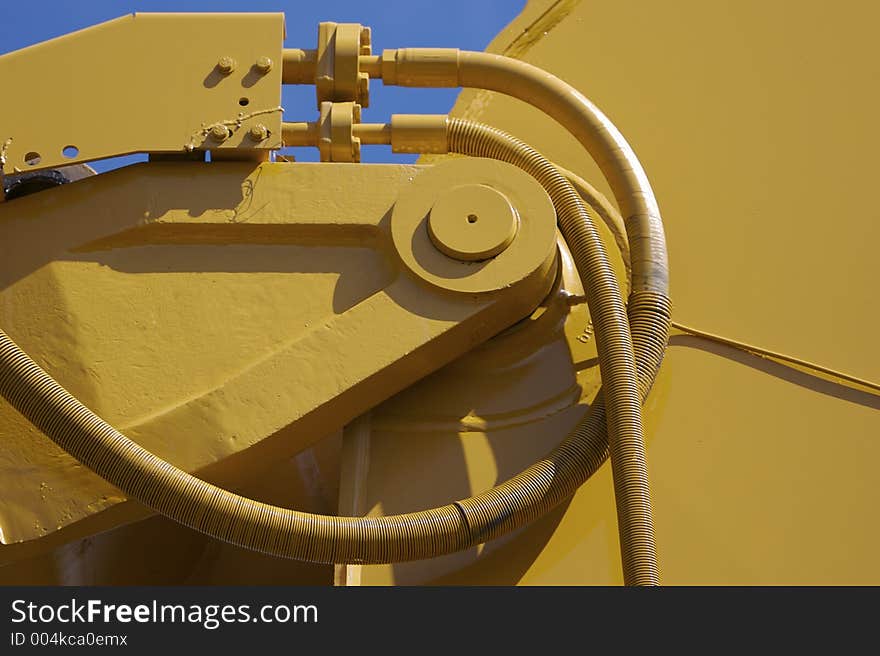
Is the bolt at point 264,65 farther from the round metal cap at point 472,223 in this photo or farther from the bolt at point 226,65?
the round metal cap at point 472,223

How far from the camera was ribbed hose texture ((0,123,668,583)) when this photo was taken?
2.18 meters

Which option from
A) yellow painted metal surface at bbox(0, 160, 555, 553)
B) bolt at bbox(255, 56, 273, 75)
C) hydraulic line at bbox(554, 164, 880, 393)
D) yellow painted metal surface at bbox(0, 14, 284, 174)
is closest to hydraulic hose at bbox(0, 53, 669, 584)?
yellow painted metal surface at bbox(0, 160, 555, 553)

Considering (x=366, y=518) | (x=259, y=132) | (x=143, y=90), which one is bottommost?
(x=366, y=518)

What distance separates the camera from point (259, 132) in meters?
2.55

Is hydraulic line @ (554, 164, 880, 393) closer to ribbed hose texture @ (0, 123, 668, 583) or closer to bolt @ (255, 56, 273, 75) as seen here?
ribbed hose texture @ (0, 123, 668, 583)

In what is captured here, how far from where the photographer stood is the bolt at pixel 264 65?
2582mm

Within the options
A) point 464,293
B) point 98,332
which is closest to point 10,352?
point 98,332

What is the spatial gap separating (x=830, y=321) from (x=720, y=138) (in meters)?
0.52

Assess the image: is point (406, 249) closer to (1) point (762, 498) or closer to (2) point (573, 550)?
(2) point (573, 550)

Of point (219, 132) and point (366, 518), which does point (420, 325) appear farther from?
point (219, 132)

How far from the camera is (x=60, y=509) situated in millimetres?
2377

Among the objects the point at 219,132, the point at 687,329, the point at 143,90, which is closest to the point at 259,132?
the point at 219,132

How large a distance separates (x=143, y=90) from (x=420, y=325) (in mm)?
766

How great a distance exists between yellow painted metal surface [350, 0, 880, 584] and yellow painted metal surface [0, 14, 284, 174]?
0.65 m
